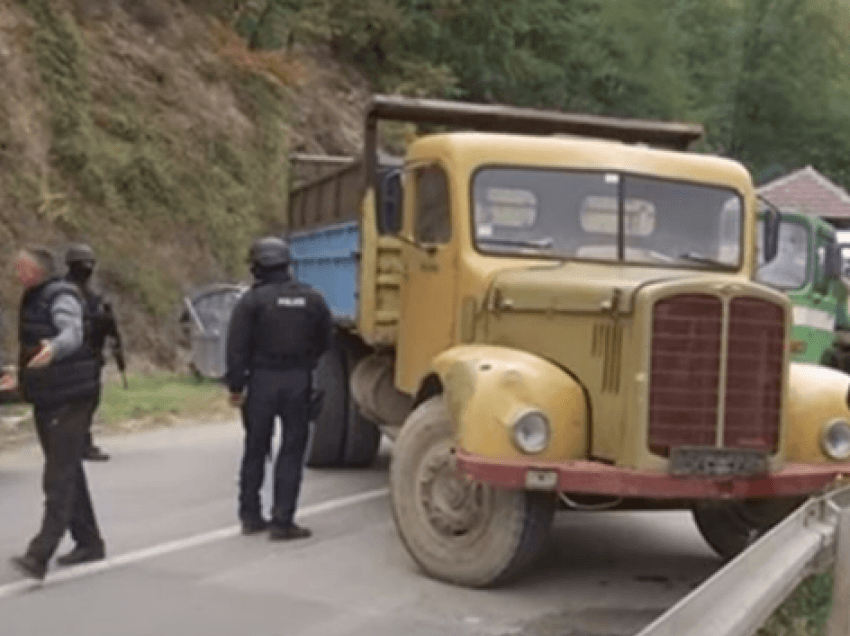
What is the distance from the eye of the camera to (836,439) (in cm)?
778

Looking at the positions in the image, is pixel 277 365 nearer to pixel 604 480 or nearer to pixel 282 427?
pixel 282 427

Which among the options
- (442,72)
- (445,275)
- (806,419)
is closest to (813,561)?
(806,419)

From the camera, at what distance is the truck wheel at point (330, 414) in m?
11.4

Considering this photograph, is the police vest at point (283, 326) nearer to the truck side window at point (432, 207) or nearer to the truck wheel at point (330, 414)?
the truck side window at point (432, 207)

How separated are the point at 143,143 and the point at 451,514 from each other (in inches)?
616

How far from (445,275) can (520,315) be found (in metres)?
0.77

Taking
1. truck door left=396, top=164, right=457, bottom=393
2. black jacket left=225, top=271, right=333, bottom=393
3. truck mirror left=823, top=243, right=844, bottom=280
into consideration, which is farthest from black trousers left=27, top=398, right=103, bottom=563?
truck mirror left=823, top=243, right=844, bottom=280

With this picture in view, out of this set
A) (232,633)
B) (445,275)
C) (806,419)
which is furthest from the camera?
(445,275)

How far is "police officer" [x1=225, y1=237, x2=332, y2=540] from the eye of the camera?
8.62 metres

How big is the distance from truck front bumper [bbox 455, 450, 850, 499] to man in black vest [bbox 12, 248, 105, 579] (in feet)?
6.77

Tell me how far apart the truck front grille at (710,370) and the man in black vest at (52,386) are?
9.93 feet

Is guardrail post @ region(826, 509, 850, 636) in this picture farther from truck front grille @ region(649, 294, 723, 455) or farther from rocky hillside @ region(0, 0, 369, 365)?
rocky hillside @ region(0, 0, 369, 365)

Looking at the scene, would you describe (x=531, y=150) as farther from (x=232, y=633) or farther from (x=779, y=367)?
(x=232, y=633)

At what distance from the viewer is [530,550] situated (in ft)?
24.4
